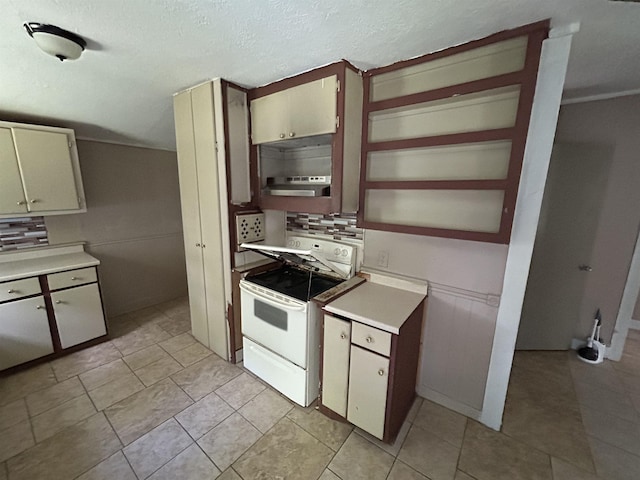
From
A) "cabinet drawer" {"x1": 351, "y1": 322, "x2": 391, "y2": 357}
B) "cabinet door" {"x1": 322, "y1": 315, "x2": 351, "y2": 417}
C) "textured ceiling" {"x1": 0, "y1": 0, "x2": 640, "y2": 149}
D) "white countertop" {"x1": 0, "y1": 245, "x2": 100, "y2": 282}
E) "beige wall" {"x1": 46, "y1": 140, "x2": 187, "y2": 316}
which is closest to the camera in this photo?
"textured ceiling" {"x1": 0, "y1": 0, "x2": 640, "y2": 149}

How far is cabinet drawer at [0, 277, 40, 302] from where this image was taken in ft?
6.56

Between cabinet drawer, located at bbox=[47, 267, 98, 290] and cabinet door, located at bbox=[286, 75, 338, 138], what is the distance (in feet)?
7.33

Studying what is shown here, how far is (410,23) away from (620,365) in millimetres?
3247

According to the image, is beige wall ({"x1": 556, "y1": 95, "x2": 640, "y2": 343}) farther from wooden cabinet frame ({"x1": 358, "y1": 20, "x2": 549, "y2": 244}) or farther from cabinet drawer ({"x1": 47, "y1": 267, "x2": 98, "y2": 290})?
cabinet drawer ({"x1": 47, "y1": 267, "x2": 98, "y2": 290})

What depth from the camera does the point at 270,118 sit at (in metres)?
1.91

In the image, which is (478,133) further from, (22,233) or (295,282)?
(22,233)

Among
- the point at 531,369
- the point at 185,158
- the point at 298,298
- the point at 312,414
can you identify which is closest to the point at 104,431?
the point at 312,414

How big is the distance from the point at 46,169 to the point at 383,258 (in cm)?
293

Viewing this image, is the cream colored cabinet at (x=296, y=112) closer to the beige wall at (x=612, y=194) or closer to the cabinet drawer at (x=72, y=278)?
the cabinet drawer at (x=72, y=278)

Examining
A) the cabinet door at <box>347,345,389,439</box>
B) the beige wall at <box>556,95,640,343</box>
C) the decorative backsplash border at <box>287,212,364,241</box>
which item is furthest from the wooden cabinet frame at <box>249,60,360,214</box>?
the beige wall at <box>556,95,640,343</box>

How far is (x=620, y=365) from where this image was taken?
2.28 meters

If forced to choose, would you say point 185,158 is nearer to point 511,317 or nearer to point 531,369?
point 511,317

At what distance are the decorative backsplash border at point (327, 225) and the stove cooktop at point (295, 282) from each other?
1.19 feet

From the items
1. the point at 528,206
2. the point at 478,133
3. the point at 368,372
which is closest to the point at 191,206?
the point at 368,372
